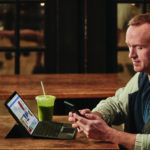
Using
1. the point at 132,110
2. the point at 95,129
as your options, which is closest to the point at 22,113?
the point at 95,129

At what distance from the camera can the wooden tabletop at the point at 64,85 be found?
7.78 feet

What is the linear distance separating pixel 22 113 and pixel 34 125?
9 cm

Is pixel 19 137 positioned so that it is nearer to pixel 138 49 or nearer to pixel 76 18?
pixel 138 49

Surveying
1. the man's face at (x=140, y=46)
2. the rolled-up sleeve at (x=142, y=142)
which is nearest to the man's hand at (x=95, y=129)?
the rolled-up sleeve at (x=142, y=142)

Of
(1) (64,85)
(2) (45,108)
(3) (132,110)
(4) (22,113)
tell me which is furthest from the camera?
(1) (64,85)

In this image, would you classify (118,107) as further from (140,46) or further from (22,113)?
(22,113)

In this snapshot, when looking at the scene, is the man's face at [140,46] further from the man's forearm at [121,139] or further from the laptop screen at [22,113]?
the laptop screen at [22,113]

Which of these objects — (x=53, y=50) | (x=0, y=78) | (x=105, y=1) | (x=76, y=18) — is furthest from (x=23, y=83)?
(x=105, y=1)

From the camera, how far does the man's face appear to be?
1751 mm

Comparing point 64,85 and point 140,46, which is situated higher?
point 140,46

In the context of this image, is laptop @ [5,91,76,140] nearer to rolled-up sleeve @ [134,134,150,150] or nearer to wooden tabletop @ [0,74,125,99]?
rolled-up sleeve @ [134,134,150,150]

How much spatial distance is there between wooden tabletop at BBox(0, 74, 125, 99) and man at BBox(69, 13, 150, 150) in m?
0.37

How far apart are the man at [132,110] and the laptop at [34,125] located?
2.7 inches

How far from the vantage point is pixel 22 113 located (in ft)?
5.62
